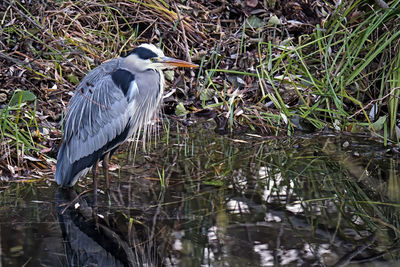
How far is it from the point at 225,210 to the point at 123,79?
1.28m

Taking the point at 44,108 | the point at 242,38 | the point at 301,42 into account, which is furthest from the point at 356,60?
the point at 44,108

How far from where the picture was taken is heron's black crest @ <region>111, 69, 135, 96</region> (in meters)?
4.64

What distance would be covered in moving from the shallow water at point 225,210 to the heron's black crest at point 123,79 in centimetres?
66

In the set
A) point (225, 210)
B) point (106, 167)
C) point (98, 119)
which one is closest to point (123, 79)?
point (98, 119)

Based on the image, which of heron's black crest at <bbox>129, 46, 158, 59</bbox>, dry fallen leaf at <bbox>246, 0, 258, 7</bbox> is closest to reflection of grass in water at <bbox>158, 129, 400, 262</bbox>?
heron's black crest at <bbox>129, 46, 158, 59</bbox>

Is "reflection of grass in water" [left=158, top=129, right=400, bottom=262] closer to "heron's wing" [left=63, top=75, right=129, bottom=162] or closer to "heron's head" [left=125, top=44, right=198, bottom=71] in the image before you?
"heron's wing" [left=63, top=75, right=129, bottom=162]

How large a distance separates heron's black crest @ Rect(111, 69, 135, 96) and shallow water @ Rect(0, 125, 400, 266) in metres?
0.66

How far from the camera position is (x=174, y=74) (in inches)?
254

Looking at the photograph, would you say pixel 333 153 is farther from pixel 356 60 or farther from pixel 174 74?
pixel 174 74

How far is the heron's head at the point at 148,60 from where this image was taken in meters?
4.61

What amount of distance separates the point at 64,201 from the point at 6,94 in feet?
6.06

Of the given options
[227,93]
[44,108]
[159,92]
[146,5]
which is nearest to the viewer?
[159,92]

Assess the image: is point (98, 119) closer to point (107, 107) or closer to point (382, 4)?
point (107, 107)

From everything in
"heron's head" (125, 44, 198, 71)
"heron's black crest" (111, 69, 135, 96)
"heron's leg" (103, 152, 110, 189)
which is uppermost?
"heron's head" (125, 44, 198, 71)
